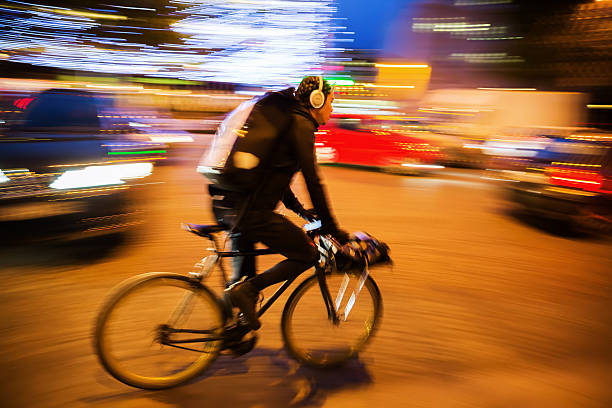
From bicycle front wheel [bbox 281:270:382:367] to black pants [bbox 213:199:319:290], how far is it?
23 cm

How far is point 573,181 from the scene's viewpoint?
21.0 ft

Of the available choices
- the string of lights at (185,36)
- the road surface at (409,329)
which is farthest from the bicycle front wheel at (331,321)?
the string of lights at (185,36)

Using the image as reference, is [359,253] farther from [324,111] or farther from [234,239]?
[324,111]

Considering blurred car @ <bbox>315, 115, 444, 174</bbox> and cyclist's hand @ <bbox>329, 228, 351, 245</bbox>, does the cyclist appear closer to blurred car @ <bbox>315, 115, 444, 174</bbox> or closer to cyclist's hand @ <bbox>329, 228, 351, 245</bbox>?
cyclist's hand @ <bbox>329, 228, 351, 245</bbox>

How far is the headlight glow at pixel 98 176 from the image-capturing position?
480 cm

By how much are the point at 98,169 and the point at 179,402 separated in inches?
130

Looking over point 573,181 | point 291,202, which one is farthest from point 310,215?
point 573,181

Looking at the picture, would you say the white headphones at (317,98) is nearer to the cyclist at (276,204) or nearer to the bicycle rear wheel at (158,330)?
the cyclist at (276,204)

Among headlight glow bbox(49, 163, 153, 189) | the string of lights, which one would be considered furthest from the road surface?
the string of lights

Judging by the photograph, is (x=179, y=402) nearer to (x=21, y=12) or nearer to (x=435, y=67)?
(x=21, y=12)

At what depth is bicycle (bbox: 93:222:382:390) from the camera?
8.38 feet

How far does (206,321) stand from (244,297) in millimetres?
278

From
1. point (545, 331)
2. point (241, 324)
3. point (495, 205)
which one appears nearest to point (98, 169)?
point (241, 324)

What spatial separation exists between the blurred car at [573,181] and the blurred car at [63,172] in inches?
226
